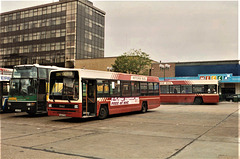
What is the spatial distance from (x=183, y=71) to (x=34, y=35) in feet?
131

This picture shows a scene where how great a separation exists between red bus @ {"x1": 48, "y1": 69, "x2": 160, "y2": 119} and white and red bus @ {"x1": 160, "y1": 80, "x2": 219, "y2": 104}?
53.4ft

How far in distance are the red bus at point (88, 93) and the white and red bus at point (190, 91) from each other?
641 inches

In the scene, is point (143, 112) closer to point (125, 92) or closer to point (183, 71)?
point (125, 92)

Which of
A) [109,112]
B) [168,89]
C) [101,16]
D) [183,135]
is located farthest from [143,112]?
[101,16]

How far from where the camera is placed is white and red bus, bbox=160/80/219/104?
32750mm

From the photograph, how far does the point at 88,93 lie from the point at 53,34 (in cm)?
5543

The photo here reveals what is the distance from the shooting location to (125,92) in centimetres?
1852

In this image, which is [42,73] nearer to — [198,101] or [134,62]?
[198,101]

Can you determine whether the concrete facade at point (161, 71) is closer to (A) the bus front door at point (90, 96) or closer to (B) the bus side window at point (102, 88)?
(B) the bus side window at point (102, 88)

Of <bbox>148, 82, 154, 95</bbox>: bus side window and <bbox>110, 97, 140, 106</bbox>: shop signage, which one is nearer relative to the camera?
<bbox>110, 97, 140, 106</bbox>: shop signage

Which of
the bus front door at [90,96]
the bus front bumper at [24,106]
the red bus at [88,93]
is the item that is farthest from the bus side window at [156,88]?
the bus front bumper at [24,106]

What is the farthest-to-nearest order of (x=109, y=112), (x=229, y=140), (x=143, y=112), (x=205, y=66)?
(x=205, y=66) < (x=143, y=112) < (x=109, y=112) < (x=229, y=140)

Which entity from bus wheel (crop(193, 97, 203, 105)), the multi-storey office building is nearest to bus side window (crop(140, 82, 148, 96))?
bus wheel (crop(193, 97, 203, 105))

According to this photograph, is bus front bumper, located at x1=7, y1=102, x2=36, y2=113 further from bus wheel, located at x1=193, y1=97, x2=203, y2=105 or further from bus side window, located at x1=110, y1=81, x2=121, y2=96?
bus wheel, located at x1=193, y1=97, x2=203, y2=105
